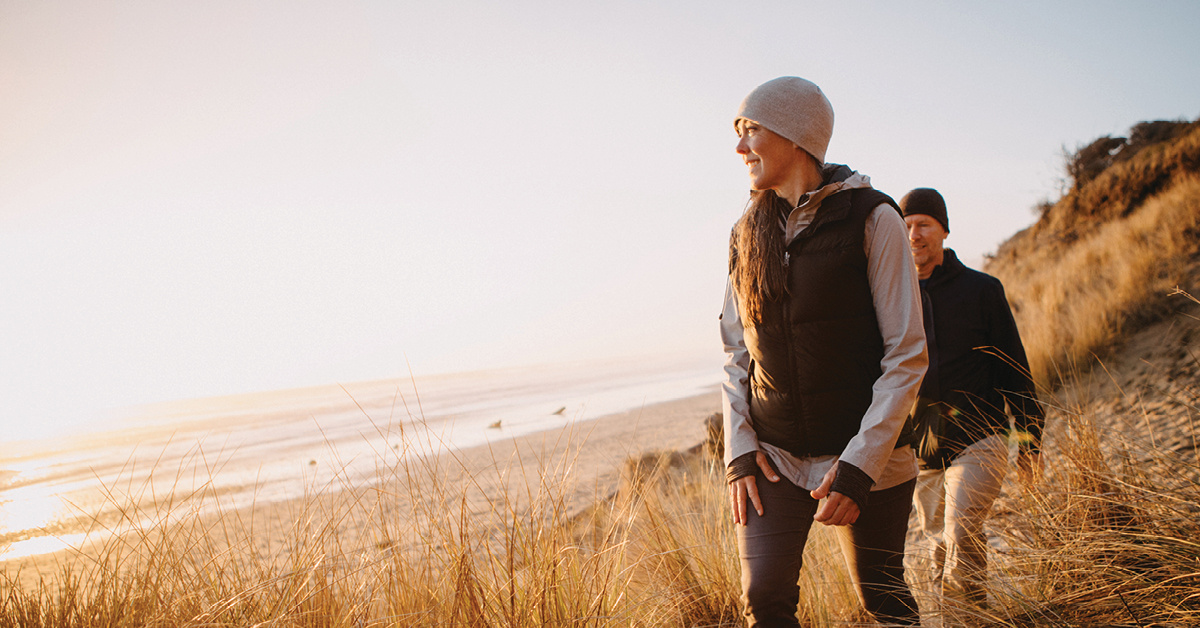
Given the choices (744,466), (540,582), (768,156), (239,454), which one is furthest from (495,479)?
(239,454)

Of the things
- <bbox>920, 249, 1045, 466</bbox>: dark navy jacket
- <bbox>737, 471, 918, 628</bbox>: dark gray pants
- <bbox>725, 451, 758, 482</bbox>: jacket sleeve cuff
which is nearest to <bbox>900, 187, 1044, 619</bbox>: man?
<bbox>920, 249, 1045, 466</bbox>: dark navy jacket

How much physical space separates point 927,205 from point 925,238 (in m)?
0.19

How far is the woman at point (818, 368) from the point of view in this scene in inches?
64.5

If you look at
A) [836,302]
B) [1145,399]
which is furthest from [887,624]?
[1145,399]

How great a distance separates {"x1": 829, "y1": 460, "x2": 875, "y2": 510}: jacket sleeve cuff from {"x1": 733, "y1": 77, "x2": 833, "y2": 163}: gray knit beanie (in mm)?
984

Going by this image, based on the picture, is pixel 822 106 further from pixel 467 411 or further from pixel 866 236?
pixel 467 411

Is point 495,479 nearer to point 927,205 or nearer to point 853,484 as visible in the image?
point 927,205

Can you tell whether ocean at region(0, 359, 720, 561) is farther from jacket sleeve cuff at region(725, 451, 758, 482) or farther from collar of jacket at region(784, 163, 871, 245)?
collar of jacket at region(784, 163, 871, 245)

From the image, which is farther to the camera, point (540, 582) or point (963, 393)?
point (963, 393)

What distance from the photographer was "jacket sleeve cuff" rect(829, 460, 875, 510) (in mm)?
1569

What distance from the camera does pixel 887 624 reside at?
1.73 metres

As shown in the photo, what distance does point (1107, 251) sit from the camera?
8562 millimetres

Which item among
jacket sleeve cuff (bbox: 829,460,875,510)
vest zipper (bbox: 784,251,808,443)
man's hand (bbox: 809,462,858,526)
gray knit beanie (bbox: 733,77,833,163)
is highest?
gray knit beanie (bbox: 733,77,833,163)

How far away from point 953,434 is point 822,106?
1861 mm
